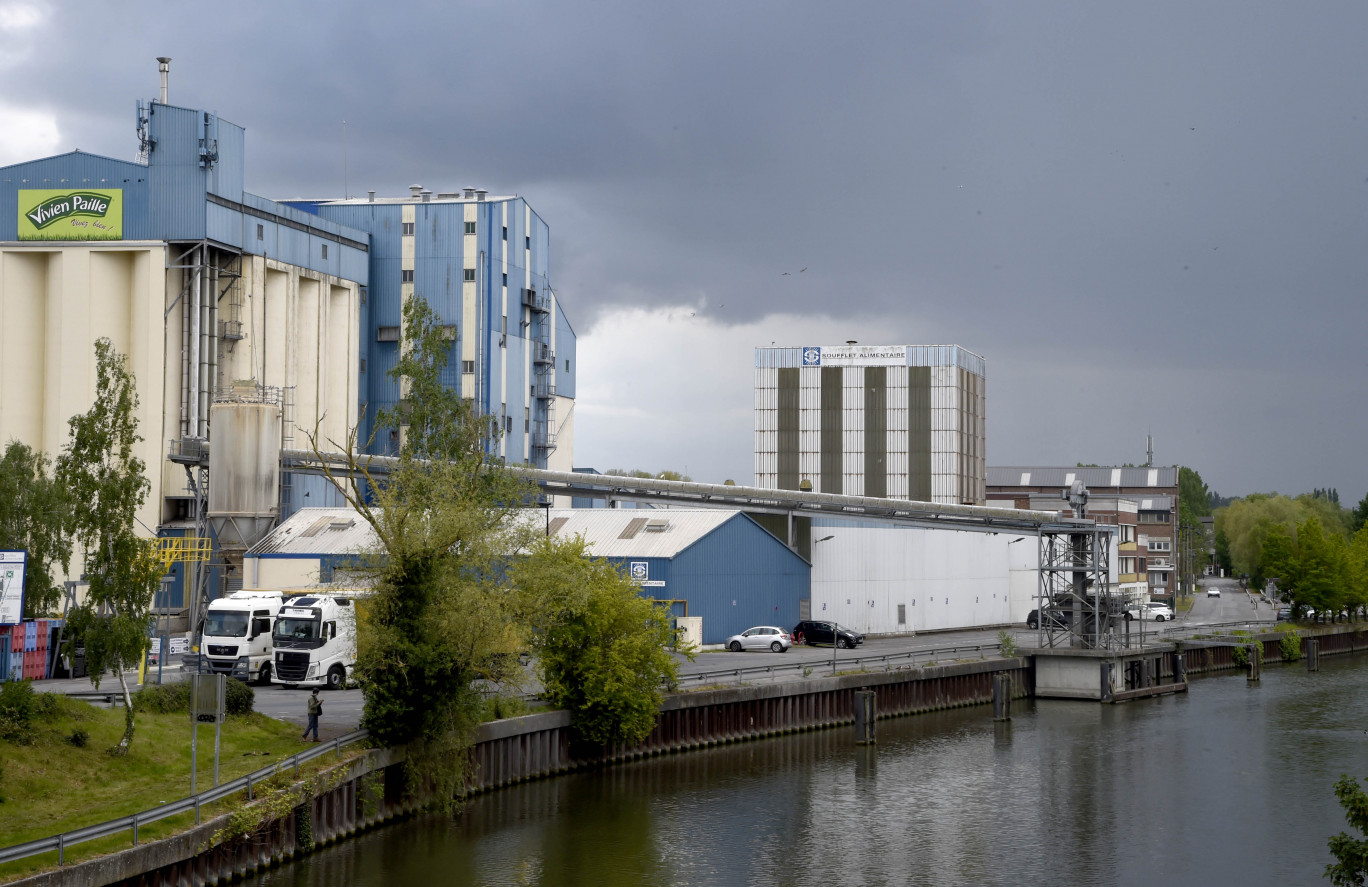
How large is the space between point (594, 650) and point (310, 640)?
37.8 ft

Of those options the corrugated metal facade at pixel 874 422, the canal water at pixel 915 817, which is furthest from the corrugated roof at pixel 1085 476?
the canal water at pixel 915 817

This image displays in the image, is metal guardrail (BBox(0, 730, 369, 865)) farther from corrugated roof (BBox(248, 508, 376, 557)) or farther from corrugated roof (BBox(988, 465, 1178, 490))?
corrugated roof (BBox(988, 465, 1178, 490))

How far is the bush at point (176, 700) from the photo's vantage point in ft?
113

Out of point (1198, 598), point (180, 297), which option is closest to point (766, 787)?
point (180, 297)

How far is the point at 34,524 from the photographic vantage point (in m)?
44.4

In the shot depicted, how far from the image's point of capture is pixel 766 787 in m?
41.2

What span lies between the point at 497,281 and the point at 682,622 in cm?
4426

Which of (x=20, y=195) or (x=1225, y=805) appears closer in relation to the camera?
(x=1225, y=805)

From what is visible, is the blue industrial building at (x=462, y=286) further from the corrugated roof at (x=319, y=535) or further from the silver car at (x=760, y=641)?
the silver car at (x=760, y=641)

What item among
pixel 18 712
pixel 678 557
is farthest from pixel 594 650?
pixel 678 557

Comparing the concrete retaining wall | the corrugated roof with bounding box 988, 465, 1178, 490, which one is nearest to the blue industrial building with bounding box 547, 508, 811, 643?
the concrete retaining wall

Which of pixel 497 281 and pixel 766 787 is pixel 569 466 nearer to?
pixel 497 281

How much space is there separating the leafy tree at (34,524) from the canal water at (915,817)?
39.3 ft

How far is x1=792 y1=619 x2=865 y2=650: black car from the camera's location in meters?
68.9
